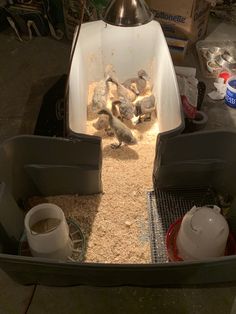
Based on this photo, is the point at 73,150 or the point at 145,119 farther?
the point at 145,119

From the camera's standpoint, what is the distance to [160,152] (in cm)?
129

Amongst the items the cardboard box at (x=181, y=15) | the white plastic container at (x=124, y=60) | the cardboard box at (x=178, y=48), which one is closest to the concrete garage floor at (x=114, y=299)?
the white plastic container at (x=124, y=60)

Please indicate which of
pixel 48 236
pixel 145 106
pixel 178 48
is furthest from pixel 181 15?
pixel 48 236

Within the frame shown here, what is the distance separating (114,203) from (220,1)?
6.67 ft

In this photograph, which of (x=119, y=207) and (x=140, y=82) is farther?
(x=140, y=82)

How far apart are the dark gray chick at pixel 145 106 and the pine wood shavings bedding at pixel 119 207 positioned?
0.12 m

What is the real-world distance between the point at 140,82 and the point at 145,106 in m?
0.18

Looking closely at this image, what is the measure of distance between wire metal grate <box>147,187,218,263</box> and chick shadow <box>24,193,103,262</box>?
23cm

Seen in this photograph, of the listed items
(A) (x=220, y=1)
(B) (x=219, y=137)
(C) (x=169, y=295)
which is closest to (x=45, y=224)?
(C) (x=169, y=295)

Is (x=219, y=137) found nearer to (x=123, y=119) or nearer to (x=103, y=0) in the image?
(x=123, y=119)

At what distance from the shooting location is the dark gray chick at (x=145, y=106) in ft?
5.69

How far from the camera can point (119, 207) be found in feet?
4.72

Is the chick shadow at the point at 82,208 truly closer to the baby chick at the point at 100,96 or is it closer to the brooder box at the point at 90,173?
the brooder box at the point at 90,173

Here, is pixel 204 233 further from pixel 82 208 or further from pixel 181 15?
pixel 181 15
